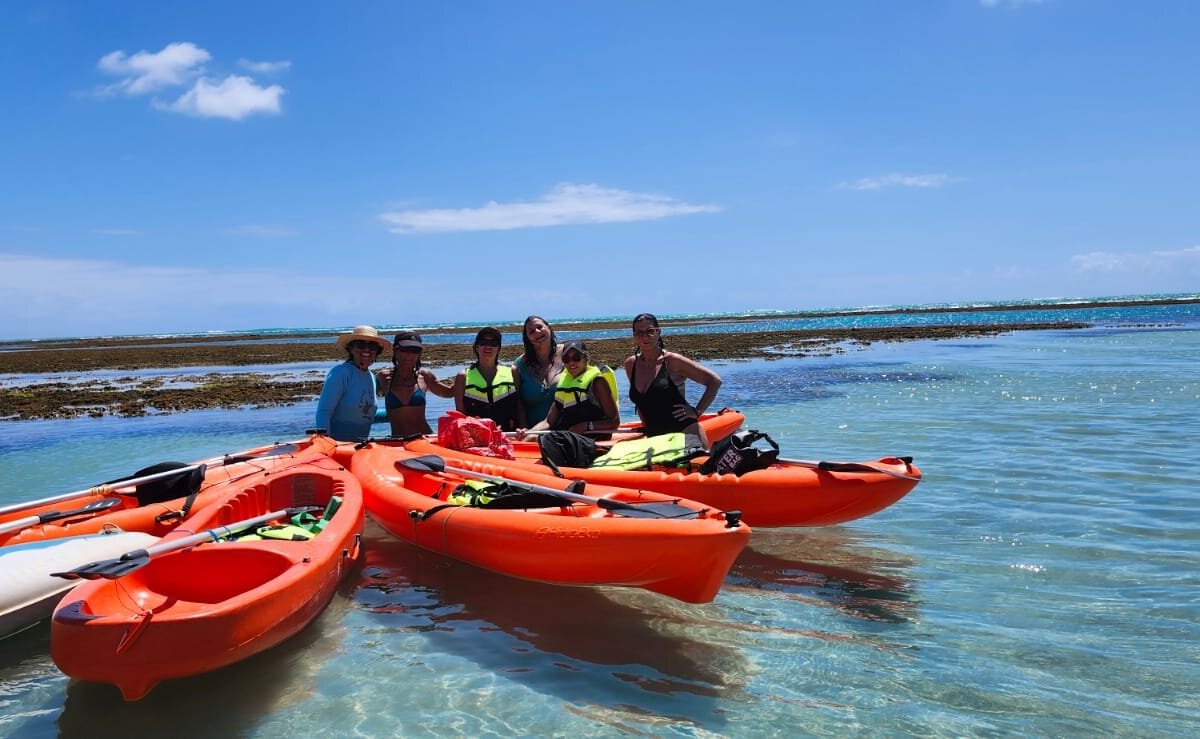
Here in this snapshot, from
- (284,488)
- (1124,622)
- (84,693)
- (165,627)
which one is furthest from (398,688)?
(1124,622)

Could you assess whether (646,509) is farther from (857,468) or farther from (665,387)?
(665,387)

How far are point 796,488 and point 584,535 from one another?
1993 millimetres

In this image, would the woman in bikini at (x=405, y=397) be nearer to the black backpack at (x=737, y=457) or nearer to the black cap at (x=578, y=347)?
the black cap at (x=578, y=347)

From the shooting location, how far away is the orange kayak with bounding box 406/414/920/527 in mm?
5605

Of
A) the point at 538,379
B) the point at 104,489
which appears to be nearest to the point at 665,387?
the point at 538,379

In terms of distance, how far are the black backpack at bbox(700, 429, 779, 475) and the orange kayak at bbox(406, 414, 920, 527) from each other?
70 mm

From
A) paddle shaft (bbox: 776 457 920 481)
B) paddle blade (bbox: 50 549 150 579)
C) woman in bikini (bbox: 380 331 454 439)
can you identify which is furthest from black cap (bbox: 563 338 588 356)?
paddle blade (bbox: 50 549 150 579)

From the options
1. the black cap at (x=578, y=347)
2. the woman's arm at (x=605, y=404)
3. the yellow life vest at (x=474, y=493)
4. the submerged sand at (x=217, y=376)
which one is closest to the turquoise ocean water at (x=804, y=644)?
the yellow life vest at (x=474, y=493)

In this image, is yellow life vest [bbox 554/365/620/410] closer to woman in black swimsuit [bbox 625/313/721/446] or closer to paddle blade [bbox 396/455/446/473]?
woman in black swimsuit [bbox 625/313/721/446]

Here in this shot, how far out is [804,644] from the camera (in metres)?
4.23

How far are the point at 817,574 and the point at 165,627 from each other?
3.94m

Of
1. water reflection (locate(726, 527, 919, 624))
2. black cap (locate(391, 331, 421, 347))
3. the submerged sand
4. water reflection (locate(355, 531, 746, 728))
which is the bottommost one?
water reflection (locate(355, 531, 746, 728))

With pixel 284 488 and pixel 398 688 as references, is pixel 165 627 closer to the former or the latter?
pixel 398 688

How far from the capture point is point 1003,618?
4.48m
